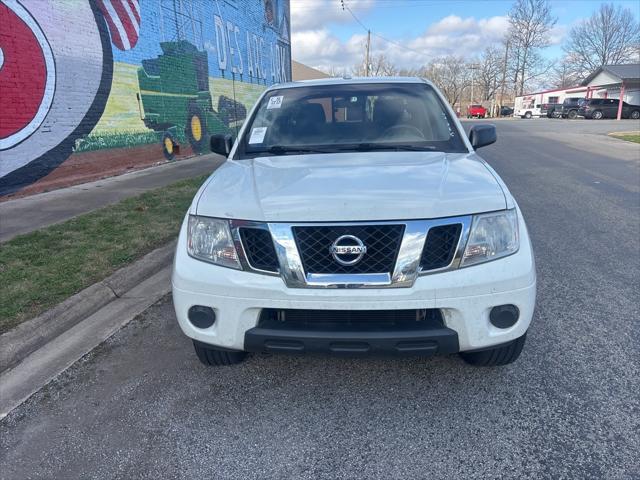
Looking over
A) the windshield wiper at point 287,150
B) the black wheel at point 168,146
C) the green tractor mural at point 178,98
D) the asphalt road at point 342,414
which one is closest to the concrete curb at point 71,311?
the asphalt road at point 342,414

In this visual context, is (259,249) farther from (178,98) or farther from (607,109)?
(607,109)

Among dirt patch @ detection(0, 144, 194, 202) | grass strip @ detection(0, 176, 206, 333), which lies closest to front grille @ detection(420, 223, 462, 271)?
grass strip @ detection(0, 176, 206, 333)

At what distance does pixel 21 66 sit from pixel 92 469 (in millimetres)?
7564

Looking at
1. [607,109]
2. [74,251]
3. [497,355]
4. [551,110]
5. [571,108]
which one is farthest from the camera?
[551,110]

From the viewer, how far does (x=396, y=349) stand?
2.22 meters

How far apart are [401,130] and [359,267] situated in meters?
1.65

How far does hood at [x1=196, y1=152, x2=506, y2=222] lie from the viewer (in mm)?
2236

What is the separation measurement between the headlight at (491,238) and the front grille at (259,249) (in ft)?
3.09

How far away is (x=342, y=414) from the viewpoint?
247 centimetres

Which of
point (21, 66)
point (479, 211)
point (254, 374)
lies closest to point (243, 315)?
point (254, 374)

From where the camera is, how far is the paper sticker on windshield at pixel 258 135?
3584 millimetres

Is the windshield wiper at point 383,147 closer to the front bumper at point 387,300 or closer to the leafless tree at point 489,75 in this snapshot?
the front bumper at point 387,300

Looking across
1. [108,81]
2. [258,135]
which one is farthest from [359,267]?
[108,81]

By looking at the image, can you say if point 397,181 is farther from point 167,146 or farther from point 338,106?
point 167,146
